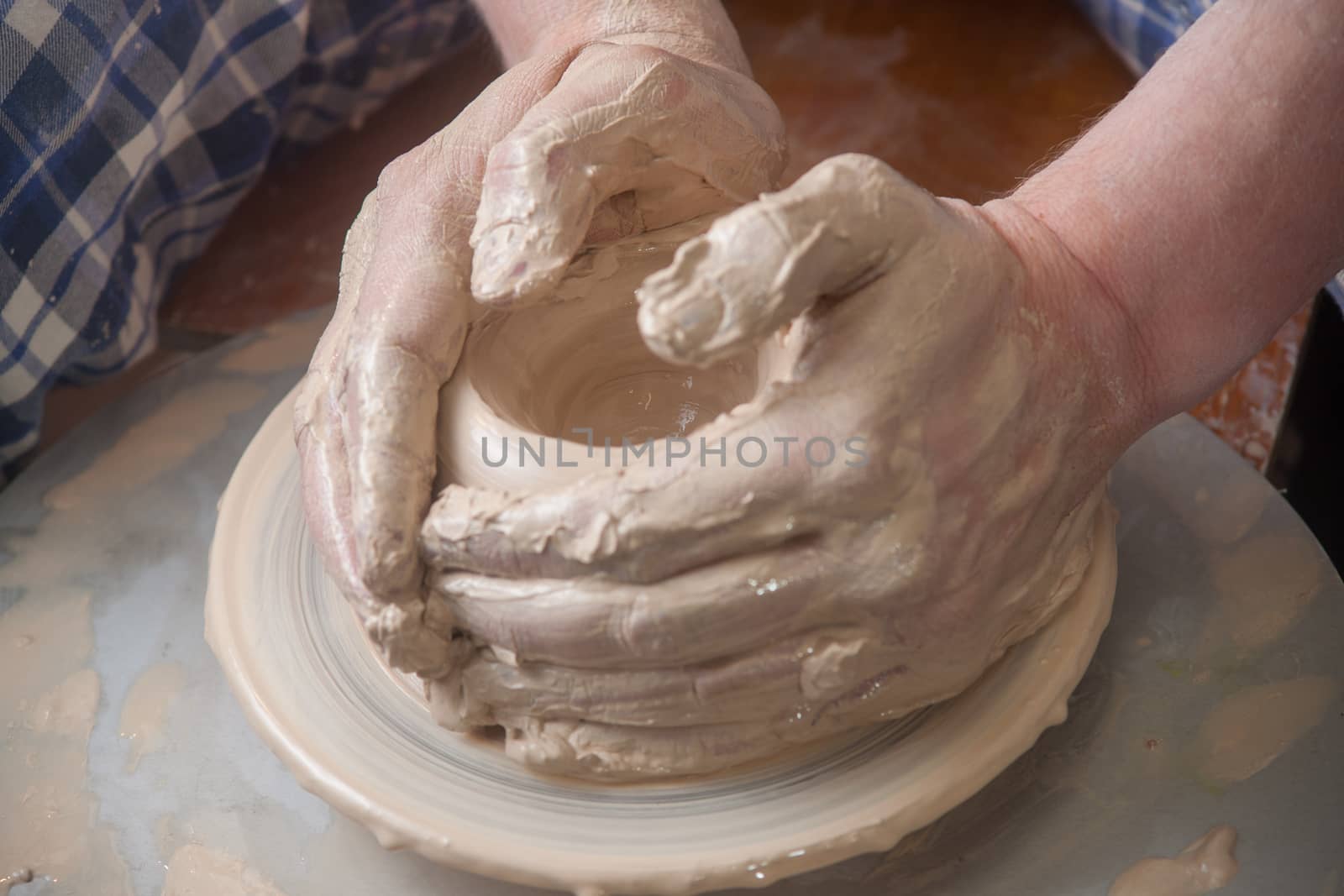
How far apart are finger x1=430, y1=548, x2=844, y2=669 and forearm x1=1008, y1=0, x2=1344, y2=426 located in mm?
497

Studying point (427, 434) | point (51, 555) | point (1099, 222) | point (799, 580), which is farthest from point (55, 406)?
point (1099, 222)

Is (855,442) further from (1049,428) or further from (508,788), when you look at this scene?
(508,788)

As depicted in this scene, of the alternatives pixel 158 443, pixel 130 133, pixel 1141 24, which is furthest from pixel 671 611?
pixel 1141 24

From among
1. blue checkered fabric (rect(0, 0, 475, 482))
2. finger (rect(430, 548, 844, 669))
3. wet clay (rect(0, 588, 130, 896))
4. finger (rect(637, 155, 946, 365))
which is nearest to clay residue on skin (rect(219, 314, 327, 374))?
blue checkered fabric (rect(0, 0, 475, 482))

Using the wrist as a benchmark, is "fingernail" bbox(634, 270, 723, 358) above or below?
above

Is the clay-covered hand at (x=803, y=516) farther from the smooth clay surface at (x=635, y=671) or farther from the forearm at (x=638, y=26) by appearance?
the forearm at (x=638, y=26)

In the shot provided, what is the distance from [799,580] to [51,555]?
4.01 feet

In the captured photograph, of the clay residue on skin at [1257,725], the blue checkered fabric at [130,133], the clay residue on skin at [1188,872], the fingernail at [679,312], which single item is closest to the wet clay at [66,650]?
the blue checkered fabric at [130,133]

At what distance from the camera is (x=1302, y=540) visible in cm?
162

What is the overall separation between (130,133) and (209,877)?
1.35m

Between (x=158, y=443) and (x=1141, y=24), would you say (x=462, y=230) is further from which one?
(x=1141, y=24)

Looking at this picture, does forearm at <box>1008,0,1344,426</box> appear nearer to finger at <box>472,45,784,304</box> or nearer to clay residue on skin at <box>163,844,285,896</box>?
finger at <box>472,45,784,304</box>

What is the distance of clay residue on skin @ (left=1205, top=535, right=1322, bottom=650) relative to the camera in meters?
1.53

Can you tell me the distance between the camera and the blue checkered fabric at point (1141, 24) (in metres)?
2.41
